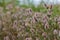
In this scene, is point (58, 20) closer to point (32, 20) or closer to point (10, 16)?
point (32, 20)

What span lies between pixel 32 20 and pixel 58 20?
0.73 feet

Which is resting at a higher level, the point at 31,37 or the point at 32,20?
the point at 32,20

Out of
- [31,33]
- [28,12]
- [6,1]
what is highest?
[28,12]

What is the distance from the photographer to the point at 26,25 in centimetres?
211

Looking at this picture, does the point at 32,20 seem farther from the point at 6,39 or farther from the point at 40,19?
the point at 6,39

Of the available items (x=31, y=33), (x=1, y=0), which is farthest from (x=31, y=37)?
(x=1, y=0)

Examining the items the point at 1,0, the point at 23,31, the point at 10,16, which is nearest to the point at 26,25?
the point at 23,31

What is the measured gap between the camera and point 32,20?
2029mm

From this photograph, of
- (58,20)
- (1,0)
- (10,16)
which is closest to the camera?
(58,20)

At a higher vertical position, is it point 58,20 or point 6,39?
point 58,20

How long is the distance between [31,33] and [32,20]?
12 cm

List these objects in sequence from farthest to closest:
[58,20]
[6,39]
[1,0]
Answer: [1,0] < [6,39] < [58,20]

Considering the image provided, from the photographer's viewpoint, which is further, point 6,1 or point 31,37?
point 6,1

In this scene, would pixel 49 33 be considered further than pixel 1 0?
No
